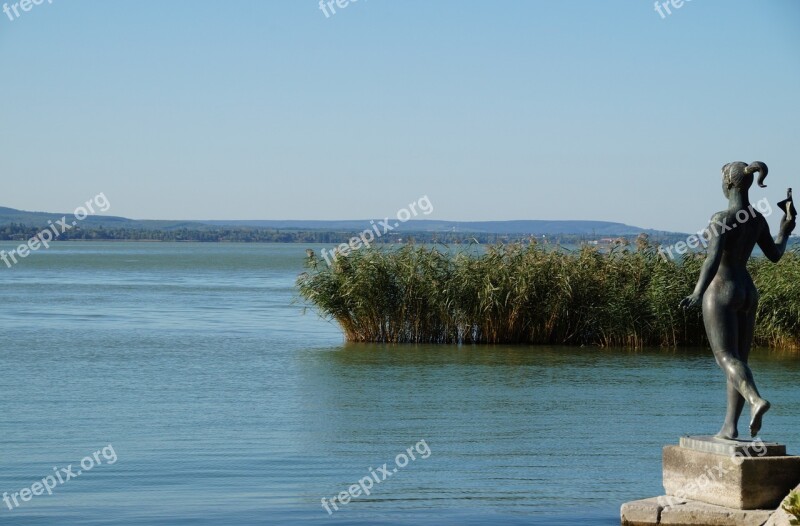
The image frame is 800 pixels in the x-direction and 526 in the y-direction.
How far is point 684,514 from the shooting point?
876 centimetres

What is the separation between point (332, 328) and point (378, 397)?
516 inches

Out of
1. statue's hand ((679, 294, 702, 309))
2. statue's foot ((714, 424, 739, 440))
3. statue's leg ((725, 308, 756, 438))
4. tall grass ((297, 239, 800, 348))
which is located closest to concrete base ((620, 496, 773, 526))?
statue's foot ((714, 424, 739, 440))

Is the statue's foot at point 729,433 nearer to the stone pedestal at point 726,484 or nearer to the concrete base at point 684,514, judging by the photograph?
the stone pedestal at point 726,484

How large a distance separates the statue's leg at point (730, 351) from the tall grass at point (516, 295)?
14.5 metres

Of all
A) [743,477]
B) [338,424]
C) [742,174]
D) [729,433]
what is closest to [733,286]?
[742,174]

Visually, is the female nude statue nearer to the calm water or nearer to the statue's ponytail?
the statue's ponytail

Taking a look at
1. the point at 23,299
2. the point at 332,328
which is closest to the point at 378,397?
the point at 332,328

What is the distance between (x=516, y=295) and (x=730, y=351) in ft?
48.6

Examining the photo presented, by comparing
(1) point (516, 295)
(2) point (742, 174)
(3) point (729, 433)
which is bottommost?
(1) point (516, 295)

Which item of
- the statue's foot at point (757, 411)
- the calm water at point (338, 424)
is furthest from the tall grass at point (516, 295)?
the statue's foot at point (757, 411)

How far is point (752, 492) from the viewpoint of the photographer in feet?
28.4

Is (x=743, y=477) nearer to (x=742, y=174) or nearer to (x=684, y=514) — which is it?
(x=684, y=514)

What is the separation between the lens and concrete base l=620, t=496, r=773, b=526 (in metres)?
8.54

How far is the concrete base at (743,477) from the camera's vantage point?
8.66 meters
